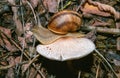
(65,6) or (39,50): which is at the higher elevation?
(65,6)

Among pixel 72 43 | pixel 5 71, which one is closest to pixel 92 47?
pixel 72 43

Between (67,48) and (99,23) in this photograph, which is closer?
(67,48)

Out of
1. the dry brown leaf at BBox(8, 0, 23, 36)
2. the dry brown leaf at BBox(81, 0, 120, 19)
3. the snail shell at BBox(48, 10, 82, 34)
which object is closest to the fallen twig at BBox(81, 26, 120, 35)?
the dry brown leaf at BBox(81, 0, 120, 19)

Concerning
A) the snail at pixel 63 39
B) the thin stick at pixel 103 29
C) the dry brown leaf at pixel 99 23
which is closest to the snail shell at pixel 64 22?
the snail at pixel 63 39

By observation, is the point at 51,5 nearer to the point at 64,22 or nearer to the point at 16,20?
the point at 16,20

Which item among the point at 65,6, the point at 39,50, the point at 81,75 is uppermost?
the point at 65,6

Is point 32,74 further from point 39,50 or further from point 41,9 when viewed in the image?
point 41,9

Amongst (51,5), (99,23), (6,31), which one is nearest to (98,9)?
(99,23)
